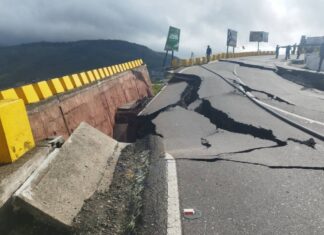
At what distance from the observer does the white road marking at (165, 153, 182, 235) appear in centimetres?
428

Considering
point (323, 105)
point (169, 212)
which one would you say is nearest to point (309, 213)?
point (169, 212)

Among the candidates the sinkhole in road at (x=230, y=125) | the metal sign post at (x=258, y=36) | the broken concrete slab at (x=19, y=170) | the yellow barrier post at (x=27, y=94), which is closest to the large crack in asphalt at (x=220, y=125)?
the sinkhole in road at (x=230, y=125)

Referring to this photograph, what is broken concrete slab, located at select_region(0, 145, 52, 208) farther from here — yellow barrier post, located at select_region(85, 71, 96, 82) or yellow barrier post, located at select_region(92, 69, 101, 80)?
yellow barrier post, located at select_region(92, 69, 101, 80)

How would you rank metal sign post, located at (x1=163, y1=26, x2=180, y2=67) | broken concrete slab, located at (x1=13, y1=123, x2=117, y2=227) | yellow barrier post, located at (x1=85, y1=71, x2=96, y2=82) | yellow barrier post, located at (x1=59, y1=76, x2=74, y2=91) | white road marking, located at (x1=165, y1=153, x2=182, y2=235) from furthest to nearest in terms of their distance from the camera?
metal sign post, located at (x1=163, y1=26, x2=180, y2=67) < yellow barrier post, located at (x1=85, y1=71, x2=96, y2=82) < yellow barrier post, located at (x1=59, y1=76, x2=74, y2=91) < broken concrete slab, located at (x1=13, y1=123, x2=117, y2=227) < white road marking, located at (x1=165, y1=153, x2=182, y2=235)

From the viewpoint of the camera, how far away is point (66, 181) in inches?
204

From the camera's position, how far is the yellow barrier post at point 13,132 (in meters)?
5.23

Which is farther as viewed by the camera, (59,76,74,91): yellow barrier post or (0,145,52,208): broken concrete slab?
(59,76,74,91): yellow barrier post

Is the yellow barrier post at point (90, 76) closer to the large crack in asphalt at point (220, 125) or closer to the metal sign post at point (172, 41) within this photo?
the large crack in asphalt at point (220, 125)

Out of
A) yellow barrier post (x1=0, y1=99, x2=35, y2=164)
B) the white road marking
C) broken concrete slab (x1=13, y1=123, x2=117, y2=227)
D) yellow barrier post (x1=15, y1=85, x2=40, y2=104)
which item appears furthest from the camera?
yellow barrier post (x1=15, y1=85, x2=40, y2=104)

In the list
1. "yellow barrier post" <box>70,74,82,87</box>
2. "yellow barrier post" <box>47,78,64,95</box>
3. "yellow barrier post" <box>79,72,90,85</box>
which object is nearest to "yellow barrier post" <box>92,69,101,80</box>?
"yellow barrier post" <box>79,72,90,85</box>

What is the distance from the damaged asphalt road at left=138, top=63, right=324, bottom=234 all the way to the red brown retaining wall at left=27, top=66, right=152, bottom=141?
1410 millimetres

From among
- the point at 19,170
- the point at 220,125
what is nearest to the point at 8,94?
the point at 19,170

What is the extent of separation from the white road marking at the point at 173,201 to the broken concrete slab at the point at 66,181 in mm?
1010

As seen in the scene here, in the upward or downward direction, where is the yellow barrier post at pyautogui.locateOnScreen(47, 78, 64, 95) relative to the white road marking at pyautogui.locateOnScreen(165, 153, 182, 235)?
upward
